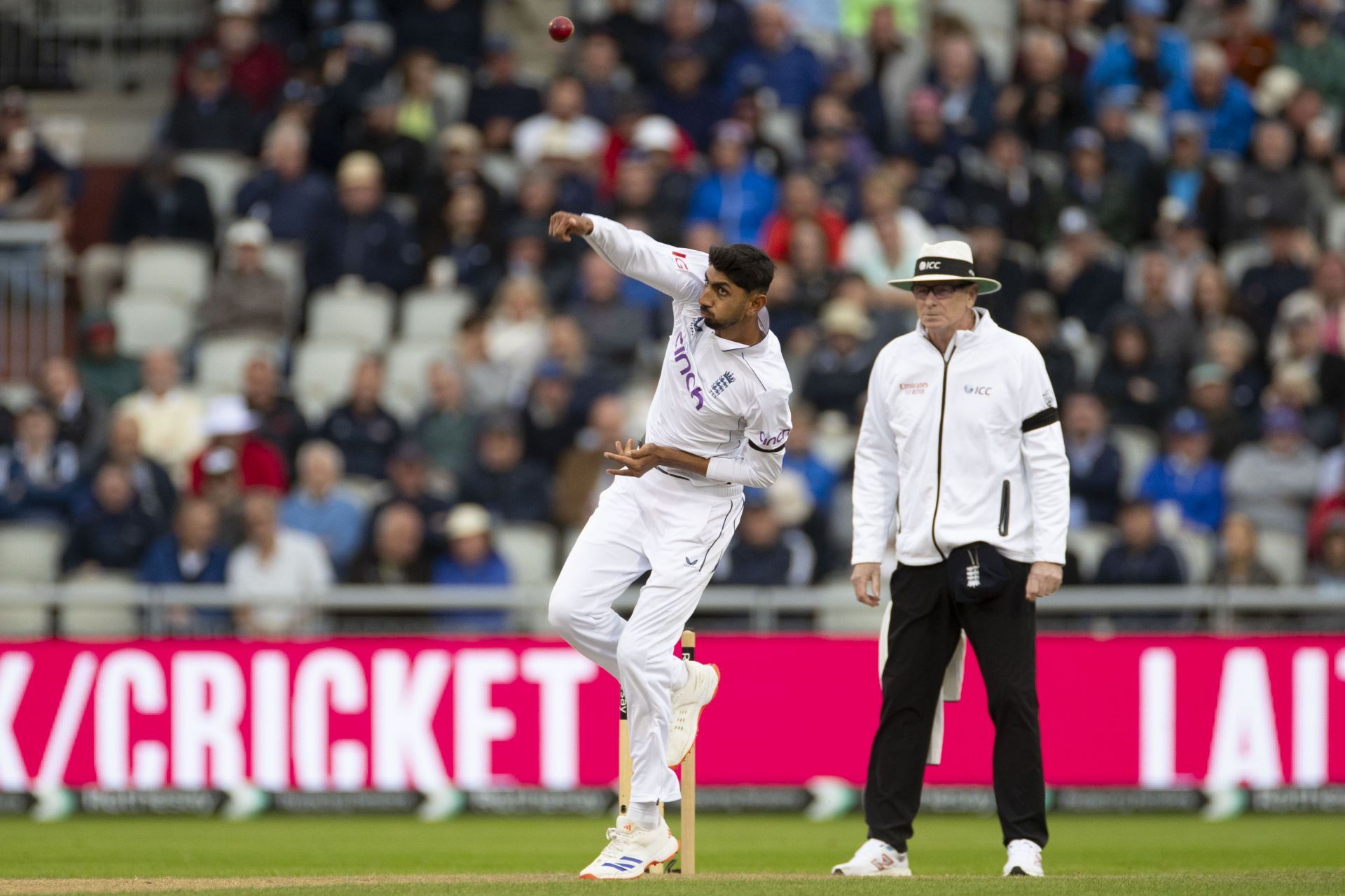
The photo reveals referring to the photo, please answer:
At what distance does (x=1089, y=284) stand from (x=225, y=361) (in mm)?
6977

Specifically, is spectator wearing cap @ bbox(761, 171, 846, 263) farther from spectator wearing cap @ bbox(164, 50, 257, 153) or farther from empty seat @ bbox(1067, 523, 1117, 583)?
spectator wearing cap @ bbox(164, 50, 257, 153)

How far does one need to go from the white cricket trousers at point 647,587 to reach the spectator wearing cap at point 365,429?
7151 mm

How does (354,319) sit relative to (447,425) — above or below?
above

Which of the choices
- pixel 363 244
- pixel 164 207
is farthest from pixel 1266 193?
pixel 164 207

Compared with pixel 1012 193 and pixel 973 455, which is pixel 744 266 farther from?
pixel 1012 193

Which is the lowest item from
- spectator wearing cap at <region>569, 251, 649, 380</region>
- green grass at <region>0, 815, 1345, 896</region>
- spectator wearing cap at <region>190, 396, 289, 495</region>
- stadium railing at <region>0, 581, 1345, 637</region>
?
green grass at <region>0, 815, 1345, 896</region>

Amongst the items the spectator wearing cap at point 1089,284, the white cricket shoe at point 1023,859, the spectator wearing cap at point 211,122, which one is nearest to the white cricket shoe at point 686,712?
the white cricket shoe at point 1023,859

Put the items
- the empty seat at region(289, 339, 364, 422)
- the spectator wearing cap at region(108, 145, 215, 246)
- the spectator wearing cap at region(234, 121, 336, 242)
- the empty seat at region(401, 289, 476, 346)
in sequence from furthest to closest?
the spectator wearing cap at region(108, 145, 215, 246), the spectator wearing cap at region(234, 121, 336, 242), the empty seat at region(401, 289, 476, 346), the empty seat at region(289, 339, 364, 422)

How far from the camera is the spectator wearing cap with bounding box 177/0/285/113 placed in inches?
761

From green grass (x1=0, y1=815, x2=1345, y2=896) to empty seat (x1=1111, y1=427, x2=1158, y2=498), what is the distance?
128 inches

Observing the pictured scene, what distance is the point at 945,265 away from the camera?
29.7ft

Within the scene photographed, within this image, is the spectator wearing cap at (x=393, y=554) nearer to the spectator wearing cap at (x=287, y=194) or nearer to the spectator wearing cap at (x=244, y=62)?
the spectator wearing cap at (x=287, y=194)

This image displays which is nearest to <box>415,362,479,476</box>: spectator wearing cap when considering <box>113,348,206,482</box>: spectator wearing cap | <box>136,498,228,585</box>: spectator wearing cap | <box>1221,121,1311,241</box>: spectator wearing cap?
<box>113,348,206,482</box>: spectator wearing cap

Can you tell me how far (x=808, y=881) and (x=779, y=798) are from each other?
5.27 metres
